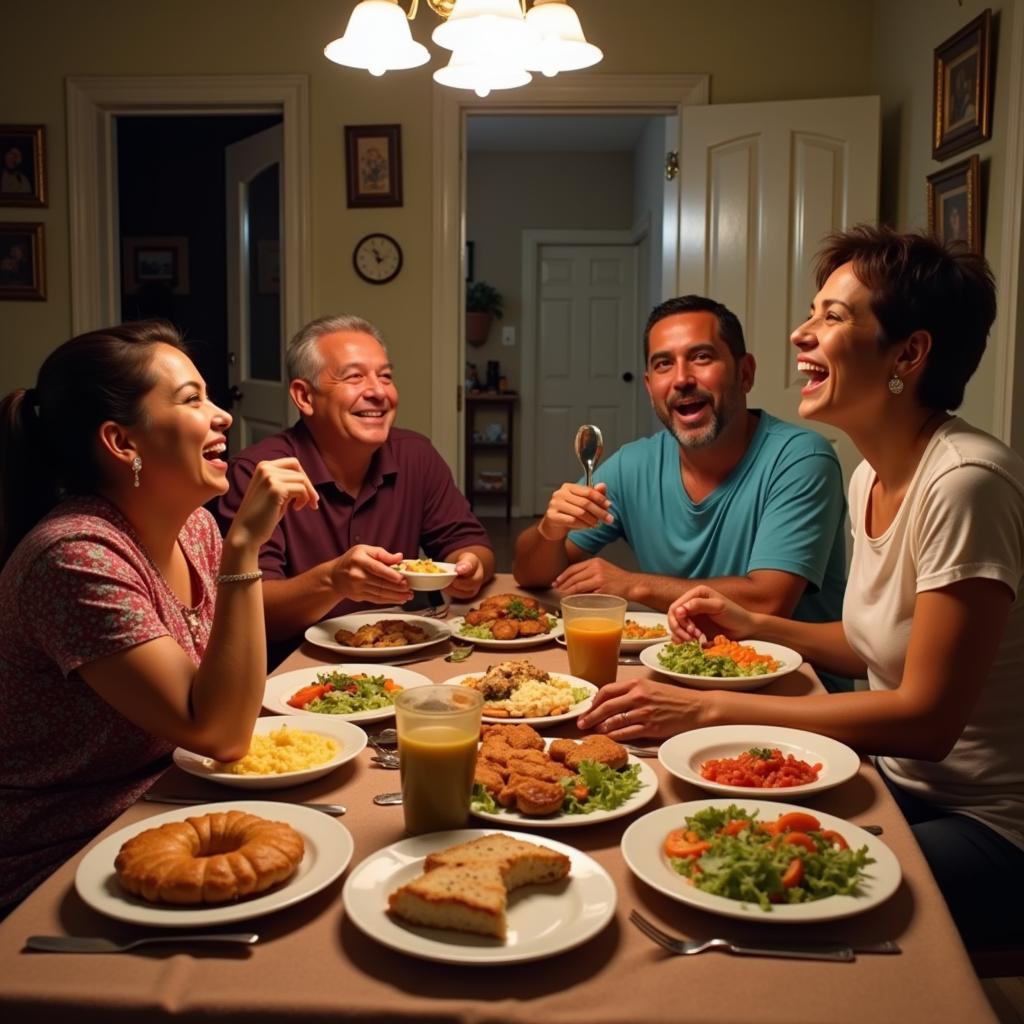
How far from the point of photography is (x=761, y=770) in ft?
4.30

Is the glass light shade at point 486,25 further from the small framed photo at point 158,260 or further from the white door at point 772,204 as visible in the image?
the small framed photo at point 158,260

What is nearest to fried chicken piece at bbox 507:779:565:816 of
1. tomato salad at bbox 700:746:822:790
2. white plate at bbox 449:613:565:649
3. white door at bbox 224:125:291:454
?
tomato salad at bbox 700:746:822:790

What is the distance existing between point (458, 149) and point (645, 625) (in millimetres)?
3062

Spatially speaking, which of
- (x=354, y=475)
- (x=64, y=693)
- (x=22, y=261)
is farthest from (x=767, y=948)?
(x=22, y=261)

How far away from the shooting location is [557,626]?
209cm

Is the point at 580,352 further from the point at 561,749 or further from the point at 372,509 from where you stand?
the point at 561,749

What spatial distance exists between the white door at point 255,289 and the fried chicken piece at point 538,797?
12.7 ft

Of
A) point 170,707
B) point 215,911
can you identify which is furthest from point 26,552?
point 215,911

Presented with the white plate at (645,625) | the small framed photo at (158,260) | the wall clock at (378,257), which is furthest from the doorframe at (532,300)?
the white plate at (645,625)

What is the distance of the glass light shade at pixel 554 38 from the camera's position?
214 cm

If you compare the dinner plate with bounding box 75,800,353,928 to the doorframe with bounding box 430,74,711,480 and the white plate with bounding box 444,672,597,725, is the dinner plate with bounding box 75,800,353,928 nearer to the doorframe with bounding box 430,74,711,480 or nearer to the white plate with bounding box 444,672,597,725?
the white plate with bounding box 444,672,597,725

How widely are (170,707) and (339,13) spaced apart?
392 cm

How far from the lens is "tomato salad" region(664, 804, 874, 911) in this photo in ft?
3.27

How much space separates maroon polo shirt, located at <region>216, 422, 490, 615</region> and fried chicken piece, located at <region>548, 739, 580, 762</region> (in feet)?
3.89
